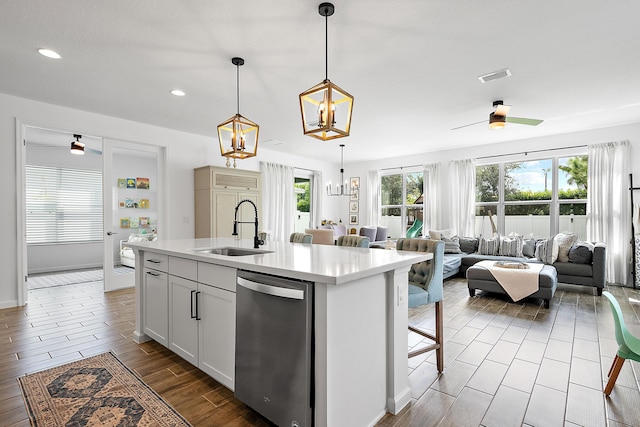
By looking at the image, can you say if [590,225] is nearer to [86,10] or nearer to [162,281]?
[162,281]

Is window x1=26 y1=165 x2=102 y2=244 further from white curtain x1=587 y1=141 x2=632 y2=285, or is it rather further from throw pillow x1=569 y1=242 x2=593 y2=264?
white curtain x1=587 y1=141 x2=632 y2=285

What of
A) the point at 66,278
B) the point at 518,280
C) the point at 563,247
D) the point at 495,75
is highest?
the point at 495,75

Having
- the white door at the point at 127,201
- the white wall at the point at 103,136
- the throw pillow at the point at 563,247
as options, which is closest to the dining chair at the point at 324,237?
the white wall at the point at 103,136

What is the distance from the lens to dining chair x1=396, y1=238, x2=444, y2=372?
7.42 feet

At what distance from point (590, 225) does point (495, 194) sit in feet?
5.54

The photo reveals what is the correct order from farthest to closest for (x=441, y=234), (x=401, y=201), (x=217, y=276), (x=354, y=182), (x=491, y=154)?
(x=354, y=182) < (x=401, y=201) < (x=491, y=154) < (x=441, y=234) < (x=217, y=276)

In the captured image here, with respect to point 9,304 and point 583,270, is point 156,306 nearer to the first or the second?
point 9,304

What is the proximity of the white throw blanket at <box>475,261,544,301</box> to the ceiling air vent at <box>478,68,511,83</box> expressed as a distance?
248 cm

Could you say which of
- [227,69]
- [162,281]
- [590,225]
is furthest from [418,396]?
[590,225]

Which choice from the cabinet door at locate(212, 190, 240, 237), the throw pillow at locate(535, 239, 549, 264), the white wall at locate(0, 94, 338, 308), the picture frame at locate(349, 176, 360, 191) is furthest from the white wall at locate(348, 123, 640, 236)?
the cabinet door at locate(212, 190, 240, 237)

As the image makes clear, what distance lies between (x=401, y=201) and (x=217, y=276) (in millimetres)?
6854

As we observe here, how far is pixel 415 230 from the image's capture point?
7.50 m

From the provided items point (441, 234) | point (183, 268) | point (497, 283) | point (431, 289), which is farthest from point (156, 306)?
point (441, 234)

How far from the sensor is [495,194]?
21.9 feet
